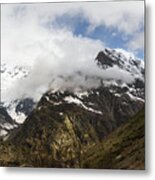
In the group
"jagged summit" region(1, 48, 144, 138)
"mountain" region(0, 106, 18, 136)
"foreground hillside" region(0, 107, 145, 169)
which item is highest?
"jagged summit" region(1, 48, 144, 138)

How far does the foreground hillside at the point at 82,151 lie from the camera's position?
2045 mm

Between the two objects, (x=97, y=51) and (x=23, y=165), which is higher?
(x=97, y=51)

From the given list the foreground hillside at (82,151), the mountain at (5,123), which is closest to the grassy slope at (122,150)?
the foreground hillside at (82,151)

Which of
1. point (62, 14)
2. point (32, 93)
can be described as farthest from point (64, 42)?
point (32, 93)

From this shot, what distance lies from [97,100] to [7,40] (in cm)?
A: 45

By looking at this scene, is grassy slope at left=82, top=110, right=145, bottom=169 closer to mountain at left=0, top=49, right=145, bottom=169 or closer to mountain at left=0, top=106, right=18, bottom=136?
mountain at left=0, top=49, right=145, bottom=169

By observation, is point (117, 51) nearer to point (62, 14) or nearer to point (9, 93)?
point (62, 14)

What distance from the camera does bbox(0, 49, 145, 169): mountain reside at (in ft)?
6.79

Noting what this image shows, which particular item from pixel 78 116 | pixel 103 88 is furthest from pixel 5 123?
pixel 103 88

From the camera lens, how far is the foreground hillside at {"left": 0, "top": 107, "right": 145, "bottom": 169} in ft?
6.71

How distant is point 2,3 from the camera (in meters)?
2.16

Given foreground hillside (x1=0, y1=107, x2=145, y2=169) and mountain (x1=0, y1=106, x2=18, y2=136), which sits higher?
mountain (x1=0, y1=106, x2=18, y2=136)

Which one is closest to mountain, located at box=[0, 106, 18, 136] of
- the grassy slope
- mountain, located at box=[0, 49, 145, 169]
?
mountain, located at box=[0, 49, 145, 169]

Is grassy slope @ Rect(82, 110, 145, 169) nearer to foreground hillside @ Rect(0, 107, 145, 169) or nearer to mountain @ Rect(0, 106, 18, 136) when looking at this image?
foreground hillside @ Rect(0, 107, 145, 169)
